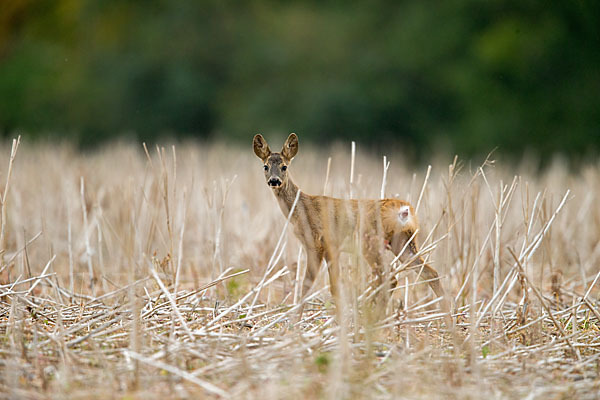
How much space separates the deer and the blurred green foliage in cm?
1188

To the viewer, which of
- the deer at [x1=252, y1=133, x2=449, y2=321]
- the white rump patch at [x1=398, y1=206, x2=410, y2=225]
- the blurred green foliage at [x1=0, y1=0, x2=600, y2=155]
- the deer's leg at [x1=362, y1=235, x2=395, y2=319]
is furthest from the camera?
the blurred green foliage at [x1=0, y1=0, x2=600, y2=155]

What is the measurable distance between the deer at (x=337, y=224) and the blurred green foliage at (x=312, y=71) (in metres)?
11.9

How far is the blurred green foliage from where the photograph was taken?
1664 cm

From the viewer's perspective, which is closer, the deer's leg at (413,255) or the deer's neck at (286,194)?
the deer's leg at (413,255)

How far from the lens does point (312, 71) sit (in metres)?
20.9

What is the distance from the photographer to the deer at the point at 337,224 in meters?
4.00

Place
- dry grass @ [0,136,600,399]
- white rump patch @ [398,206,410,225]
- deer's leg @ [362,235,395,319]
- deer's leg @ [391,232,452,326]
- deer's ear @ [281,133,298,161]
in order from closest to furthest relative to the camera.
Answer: dry grass @ [0,136,600,399] → deer's leg @ [362,235,395,319] → white rump patch @ [398,206,410,225] → deer's leg @ [391,232,452,326] → deer's ear @ [281,133,298,161]

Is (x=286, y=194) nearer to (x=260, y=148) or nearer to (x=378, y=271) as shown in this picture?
(x=260, y=148)

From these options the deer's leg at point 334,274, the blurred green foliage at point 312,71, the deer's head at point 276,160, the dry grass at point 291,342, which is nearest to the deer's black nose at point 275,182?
the deer's head at point 276,160

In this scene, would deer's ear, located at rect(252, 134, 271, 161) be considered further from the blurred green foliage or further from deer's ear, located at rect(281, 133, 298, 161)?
the blurred green foliage

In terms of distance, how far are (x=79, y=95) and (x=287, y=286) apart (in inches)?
704

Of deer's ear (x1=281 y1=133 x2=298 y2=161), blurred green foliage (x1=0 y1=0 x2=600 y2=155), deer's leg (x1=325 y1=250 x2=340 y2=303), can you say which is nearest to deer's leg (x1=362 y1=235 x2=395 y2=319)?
deer's leg (x1=325 y1=250 x2=340 y2=303)

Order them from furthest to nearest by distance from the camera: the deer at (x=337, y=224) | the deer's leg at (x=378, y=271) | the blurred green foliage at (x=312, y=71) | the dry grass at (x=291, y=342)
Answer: the blurred green foliage at (x=312, y=71) < the deer at (x=337, y=224) < the deer's leg at (x=378, y=271) < the dry grass at (x=291, y=342)

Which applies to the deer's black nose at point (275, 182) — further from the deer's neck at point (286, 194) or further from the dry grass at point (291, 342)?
the dry grass at point (291, 342)
